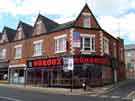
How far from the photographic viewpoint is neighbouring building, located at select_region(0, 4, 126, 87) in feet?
103

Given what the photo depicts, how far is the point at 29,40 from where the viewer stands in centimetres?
3934

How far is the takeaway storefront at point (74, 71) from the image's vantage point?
103 ft

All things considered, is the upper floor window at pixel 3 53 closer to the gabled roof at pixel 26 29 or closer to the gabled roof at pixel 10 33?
the gabled roof at pixel 10 33

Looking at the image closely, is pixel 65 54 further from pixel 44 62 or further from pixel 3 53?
pixel 3 53

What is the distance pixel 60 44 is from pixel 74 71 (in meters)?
4.98

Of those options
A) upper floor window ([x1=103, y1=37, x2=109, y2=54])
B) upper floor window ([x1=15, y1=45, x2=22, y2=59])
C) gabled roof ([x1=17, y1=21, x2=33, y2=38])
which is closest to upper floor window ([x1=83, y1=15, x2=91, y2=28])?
upper floor window ([x1=103, y1=37, x2=109, y2=54])

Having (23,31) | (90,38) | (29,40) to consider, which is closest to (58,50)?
(90,38)

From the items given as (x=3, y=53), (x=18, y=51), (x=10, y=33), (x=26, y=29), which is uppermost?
(x=26, y=29)

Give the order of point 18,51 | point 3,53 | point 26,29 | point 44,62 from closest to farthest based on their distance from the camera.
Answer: point 44,62, point 18,51, point 26,29, point 3,53

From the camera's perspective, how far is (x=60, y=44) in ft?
112

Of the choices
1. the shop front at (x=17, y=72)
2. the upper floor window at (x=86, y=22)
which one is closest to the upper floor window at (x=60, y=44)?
the upper floor window at (x=86, y=22)

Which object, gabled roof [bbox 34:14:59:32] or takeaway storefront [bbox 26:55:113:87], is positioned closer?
takeaway storefront [bbox 26:55:113:87]

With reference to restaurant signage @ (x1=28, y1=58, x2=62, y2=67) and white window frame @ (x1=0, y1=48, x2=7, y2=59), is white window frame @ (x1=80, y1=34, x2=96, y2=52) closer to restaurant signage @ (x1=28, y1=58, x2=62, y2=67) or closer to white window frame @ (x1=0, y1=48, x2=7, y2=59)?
restaurant signage @ (x1=28, y1=58, x2=62, y2=67)

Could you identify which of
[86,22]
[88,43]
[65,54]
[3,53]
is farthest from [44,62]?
[3,53]
